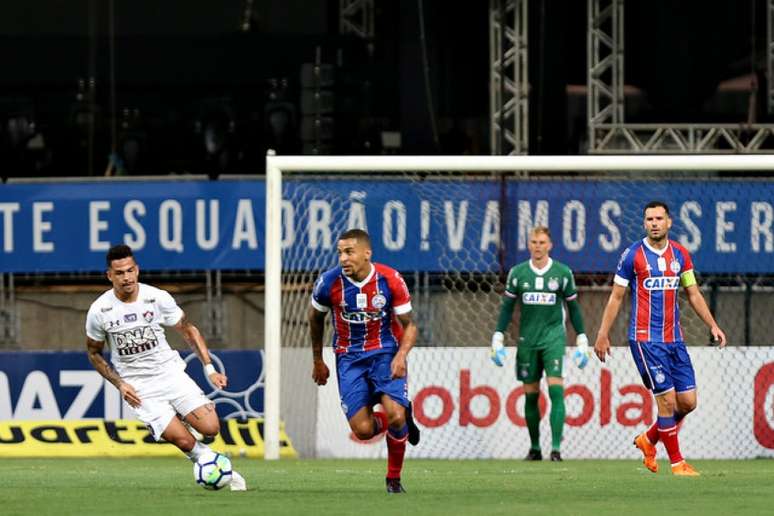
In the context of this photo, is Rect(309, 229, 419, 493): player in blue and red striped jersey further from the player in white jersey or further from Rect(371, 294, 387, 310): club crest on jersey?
the player in white jersey

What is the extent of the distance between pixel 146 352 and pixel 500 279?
602 cm

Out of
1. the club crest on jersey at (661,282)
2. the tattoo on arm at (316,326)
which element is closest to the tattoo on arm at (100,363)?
the tattoo on arm at (316,326)

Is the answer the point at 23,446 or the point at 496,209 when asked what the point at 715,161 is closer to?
the point at 496,209

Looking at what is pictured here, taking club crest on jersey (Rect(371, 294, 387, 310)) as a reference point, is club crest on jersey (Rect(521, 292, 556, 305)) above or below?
below

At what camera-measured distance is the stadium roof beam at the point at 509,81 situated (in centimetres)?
2064

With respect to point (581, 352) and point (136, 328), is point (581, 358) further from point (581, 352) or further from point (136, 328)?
point (136, 328)

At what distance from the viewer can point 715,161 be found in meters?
15.4

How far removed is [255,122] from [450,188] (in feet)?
23.7

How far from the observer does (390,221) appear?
1700 cm

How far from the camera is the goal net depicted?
1606 centimetres

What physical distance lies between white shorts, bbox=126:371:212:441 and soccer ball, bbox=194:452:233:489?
1.75ft

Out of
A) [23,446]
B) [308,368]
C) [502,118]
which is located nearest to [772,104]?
[502,118]

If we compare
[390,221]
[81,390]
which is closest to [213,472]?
[81,390]

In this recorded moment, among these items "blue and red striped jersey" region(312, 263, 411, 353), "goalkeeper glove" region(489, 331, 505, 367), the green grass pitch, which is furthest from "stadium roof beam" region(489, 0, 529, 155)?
"blue and red striped jersey" region(312, 263, 411, 353)
